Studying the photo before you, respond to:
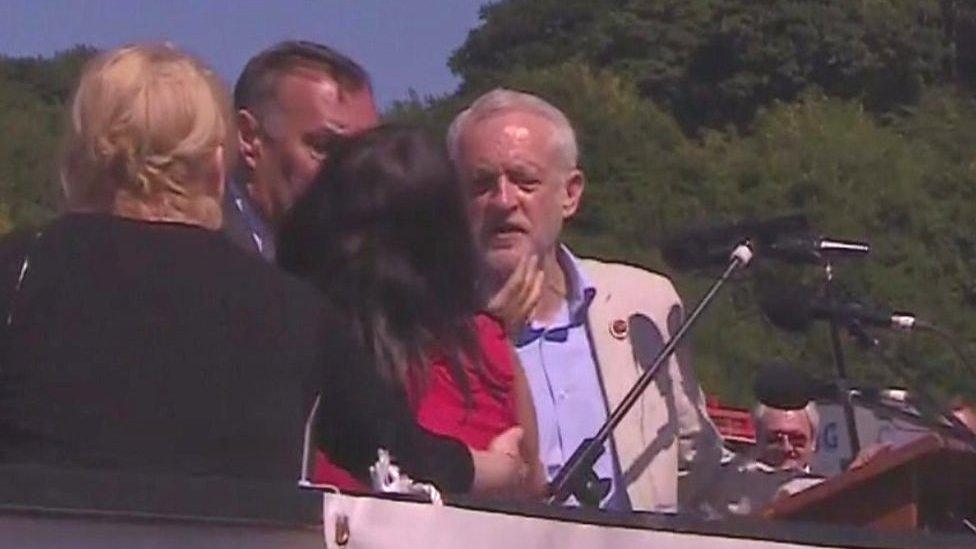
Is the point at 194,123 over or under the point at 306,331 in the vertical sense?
over

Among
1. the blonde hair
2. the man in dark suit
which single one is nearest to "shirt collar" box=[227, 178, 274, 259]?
the man in dark suit

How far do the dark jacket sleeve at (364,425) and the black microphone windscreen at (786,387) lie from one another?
44cm

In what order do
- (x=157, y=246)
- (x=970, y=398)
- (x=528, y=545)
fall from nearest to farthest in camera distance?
1. (x=528, y=545)
2. (x=157, y=246)
3. (x=970, y=398)

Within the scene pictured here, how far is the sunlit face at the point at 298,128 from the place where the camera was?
12.8 ft

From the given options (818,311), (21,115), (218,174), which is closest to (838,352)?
(818,311)

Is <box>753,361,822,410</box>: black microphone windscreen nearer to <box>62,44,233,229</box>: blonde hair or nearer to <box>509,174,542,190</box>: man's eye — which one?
<box>62,44,233,229</box>: blonde hair

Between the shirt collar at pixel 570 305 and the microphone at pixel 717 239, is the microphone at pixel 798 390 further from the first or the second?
the shirt collar at pixel 570 305

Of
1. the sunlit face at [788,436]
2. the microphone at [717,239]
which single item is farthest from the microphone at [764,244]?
the sunlit face at [788,436]

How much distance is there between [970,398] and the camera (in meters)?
4.97

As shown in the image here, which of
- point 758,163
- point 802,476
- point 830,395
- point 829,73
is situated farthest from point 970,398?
point 829,73

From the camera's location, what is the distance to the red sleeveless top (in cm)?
332

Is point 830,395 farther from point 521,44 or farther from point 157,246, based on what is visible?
point 521,44

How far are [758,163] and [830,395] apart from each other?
32.1 metres

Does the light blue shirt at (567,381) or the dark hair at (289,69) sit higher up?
the dark hair at (289,69)
